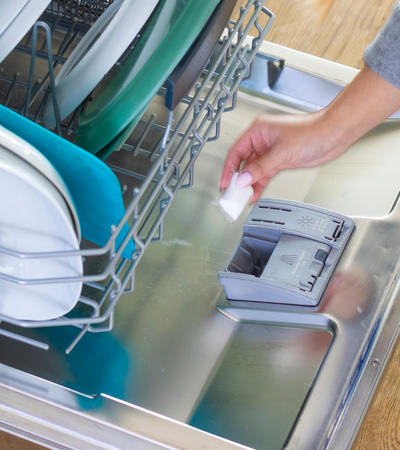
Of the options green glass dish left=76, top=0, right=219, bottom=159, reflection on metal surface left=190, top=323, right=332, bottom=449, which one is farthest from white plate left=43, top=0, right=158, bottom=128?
reflection on metal surface left=190, top=323, right=332, bottom=449

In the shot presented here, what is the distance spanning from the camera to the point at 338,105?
711 millimetres

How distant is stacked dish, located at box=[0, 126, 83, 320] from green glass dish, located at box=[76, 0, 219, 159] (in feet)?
0.33

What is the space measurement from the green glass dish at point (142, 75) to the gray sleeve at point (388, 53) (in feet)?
0.73

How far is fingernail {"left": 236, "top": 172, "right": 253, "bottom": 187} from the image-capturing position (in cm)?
67

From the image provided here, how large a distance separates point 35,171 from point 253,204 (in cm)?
35

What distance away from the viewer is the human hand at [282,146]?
73 centimetres

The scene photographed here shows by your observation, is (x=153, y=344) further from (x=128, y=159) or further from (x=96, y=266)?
(x=128, y=159)

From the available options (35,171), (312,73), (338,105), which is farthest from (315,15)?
(35,171)

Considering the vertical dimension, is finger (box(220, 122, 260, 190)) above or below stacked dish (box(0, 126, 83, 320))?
above

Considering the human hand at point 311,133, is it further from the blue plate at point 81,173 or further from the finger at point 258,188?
the blue plate at point 81,173

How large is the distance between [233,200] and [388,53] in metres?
0.22

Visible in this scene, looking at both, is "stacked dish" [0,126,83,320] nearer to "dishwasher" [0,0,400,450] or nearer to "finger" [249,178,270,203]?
"dishwasher" [0,0,400,450]

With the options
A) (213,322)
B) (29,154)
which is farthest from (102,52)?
(213,322)

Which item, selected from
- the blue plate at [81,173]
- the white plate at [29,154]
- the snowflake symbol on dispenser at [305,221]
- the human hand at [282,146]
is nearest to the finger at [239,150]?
the human hand at [282,146]
